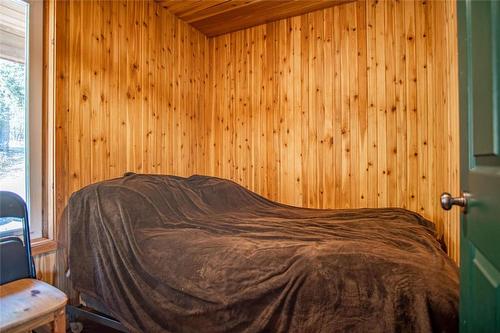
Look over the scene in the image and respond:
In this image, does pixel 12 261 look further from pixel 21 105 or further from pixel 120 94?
pixel 120 94

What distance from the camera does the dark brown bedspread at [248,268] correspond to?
37.4 inches

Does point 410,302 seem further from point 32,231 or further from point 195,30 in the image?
point 195,30

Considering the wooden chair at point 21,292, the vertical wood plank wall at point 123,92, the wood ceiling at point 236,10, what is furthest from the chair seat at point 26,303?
the wood ceiling at point 236,10

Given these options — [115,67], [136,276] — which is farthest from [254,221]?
[115,67]

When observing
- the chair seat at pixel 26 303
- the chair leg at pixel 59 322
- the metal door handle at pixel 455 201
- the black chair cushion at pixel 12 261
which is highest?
the metal door handle at pixel 455 201

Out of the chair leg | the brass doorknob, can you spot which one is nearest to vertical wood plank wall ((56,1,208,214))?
the chair leg

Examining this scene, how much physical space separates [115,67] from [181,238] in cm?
158

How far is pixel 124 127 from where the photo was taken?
2.33m

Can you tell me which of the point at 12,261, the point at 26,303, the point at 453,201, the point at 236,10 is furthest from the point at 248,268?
the point at 236,10

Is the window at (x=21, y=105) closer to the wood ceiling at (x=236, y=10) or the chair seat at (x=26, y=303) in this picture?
the chair seat at (x=26, y=303)

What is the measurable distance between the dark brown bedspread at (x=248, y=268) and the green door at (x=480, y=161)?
0.71 ft

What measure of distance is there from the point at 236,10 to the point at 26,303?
2.71 m

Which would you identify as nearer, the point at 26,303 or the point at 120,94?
the point at 26,303

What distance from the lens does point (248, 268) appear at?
1178mm
